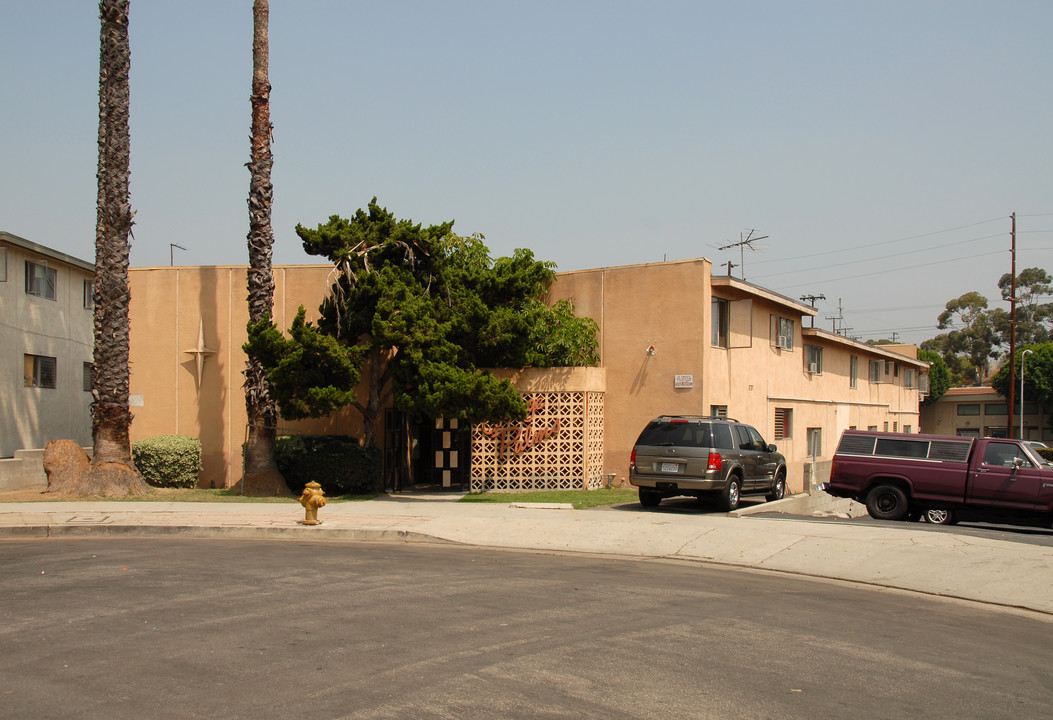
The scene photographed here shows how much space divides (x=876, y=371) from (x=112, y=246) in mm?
31407

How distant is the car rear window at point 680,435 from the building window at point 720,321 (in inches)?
239

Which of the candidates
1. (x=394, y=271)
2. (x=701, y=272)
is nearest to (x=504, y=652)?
(x=394, y=271)

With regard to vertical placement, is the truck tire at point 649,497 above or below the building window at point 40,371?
below

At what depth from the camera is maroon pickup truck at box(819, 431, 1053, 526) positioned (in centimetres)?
1566

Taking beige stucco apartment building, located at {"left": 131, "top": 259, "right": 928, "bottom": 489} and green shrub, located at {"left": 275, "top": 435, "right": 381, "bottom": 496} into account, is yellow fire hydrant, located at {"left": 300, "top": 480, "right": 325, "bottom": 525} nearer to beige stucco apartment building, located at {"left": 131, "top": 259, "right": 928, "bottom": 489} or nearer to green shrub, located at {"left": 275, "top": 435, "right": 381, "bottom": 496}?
green shrub, located at {"left": 275, "top": 435, "right": 381, "bottom": 496}

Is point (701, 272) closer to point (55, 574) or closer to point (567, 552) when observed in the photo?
point (567, 552)

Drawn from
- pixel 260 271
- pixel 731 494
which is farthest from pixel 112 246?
pixel 731 494

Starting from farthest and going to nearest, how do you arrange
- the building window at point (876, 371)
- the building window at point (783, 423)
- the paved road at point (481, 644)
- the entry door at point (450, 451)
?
the building window at point (876, 371), the building window at point (783, 423), the entry door at point (450, 451), the paved road at point (481, 644)

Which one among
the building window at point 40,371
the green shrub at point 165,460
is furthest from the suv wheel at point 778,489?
the building window at point 40,371

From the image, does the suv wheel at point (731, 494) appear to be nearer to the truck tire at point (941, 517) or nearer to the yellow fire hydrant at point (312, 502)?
the truck tire at point (941, 517)

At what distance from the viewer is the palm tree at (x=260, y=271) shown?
19234mm

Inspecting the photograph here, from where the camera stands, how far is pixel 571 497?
60.5 feet

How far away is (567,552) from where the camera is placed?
499 inches

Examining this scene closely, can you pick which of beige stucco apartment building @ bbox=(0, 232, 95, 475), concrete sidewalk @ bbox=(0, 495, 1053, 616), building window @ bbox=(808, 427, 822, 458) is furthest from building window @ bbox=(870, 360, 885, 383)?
beige stucco apartment building @ bbox=(0, 232, 95, 475)
